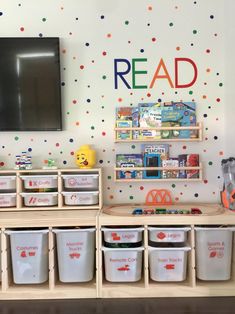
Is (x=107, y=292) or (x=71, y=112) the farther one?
(x=71, y=112)

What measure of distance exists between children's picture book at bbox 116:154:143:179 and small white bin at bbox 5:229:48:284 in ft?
2.29

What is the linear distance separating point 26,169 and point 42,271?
0.69 meters

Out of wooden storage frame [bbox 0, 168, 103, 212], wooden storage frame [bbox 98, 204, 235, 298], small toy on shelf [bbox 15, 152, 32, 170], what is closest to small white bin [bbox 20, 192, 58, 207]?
wooden storage frame [bbox 0, 168, 103, 212]

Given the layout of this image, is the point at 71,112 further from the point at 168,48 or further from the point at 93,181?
the point at 168,48

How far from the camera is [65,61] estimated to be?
9.06 ft

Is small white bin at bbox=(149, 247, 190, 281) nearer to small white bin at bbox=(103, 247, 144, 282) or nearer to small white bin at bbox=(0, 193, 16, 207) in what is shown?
small white bin at bbox=(103, 247, 144, 282)

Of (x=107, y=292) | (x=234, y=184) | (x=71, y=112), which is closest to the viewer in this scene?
(x=107, y=292)

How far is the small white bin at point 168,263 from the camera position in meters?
2.39

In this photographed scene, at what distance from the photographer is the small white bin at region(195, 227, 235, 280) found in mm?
2387

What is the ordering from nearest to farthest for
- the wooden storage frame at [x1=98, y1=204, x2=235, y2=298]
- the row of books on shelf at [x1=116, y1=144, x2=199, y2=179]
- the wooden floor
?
1. the wooden floor
2. the wooden storage frame at [x1=98, y1=204, x2=235, y2=298]
3. the row of books on shelf at [x1=116, y1=144, x2=199, y2=179]

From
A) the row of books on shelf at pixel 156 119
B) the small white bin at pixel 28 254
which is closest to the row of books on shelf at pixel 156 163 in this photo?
the row of books on shelf at pixel 156 119

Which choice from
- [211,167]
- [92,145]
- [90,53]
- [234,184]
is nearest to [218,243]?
[234,184]

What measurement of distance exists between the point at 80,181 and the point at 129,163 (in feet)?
1.24

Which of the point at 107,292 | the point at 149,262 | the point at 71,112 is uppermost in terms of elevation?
the point at 71,112
